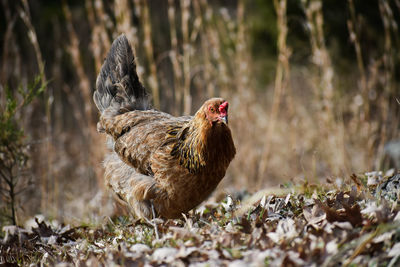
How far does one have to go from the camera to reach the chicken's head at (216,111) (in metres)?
2.76

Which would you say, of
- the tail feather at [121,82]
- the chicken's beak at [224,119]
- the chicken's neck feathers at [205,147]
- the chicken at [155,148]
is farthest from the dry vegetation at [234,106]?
the chicken's beak at [224,119]

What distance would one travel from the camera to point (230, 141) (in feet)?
9.81

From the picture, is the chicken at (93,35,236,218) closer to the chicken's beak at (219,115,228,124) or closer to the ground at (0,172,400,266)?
the chicken's beak at (219,115,228,124)

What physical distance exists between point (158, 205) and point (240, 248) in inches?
47.7

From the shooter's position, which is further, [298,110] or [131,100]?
[298,110]

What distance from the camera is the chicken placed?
2914mm

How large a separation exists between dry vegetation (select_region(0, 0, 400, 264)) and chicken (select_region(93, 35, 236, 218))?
239 millimetres

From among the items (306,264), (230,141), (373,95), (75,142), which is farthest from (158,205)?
(75,142)

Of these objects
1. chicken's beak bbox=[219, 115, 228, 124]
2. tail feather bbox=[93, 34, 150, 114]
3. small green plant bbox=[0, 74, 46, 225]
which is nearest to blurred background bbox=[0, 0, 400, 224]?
small green plant bbox=[0, 74, 46, 225]

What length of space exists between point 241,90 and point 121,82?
5.39 feet

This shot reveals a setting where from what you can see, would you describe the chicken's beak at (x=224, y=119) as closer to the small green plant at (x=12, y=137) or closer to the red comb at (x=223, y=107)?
the red comb at (x=223, y=107)

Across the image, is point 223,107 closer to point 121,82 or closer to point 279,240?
point 279,240

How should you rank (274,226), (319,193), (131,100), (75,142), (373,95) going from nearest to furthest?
(274,226), (319,193), (131,100), (373,95), (75,142)

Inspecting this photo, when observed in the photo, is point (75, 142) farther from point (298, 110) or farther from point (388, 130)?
point (388, 130)
